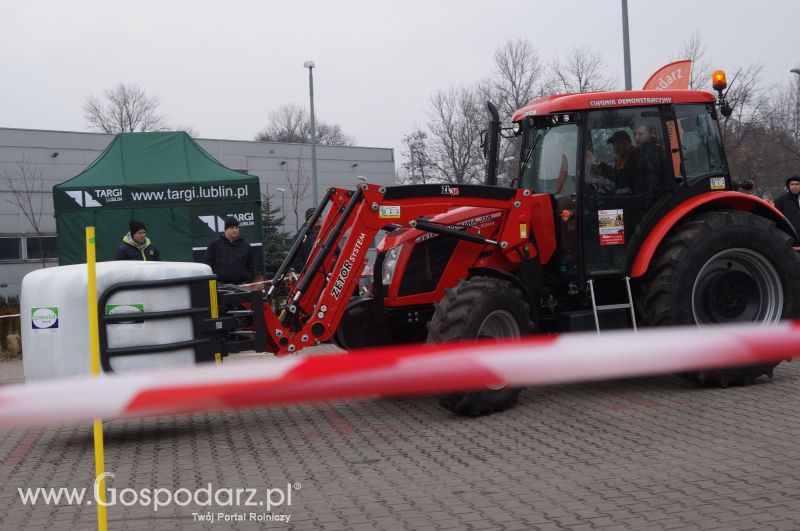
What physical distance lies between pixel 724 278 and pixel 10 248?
3309cm

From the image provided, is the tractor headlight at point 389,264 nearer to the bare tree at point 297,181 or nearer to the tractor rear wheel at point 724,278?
the tractor rear wheel at point 724,278

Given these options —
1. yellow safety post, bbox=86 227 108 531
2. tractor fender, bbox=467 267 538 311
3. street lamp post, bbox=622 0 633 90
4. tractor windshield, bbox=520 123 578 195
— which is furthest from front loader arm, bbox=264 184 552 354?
street lamp post, bbox=622 0 633 90

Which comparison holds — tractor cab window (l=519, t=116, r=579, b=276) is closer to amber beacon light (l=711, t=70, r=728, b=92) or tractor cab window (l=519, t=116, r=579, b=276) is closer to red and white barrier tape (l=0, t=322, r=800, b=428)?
amber beacon light (l=711, t=70, r=728, b=92)

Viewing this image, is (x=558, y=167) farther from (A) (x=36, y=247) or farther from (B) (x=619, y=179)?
(A) (x=36, y=247)

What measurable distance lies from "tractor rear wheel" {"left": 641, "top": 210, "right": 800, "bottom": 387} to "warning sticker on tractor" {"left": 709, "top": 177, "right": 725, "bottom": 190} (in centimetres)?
27

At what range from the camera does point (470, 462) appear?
587 cm

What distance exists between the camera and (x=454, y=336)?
7.12 meters

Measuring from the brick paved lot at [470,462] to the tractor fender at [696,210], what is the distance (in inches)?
46.5

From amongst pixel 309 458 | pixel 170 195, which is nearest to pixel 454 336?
pixel 309 458

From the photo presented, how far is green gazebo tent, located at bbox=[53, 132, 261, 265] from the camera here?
62.7ft

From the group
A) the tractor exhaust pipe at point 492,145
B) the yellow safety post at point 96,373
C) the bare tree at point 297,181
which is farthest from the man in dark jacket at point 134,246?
the bare tree at point 297,181

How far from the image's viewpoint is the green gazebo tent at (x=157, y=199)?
62.7 ft

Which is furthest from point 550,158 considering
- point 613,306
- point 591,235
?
point 613,306

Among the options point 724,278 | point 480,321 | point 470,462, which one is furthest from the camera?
point 724,278
